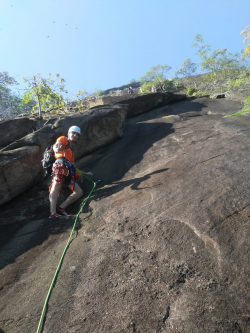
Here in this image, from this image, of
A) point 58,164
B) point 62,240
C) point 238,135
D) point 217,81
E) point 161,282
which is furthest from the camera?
point 217,81

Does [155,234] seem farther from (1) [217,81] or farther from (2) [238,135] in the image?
(1) [217,81]

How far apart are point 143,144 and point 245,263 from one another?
21.4 ft

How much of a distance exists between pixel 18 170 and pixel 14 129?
380 centimetres

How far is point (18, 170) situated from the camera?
6902 millimetres

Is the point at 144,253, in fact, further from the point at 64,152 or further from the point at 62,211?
the point at 64,152

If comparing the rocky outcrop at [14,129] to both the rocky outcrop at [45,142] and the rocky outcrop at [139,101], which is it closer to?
the rocky outcrop at [45,142]

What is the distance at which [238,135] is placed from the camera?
7699mm

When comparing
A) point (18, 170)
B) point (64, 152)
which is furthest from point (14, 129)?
point (64, 152)

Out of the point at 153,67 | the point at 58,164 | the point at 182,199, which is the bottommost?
the point at 182,199

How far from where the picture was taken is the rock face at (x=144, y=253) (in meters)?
2.75

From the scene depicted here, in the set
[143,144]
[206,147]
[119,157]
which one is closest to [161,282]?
[206,147]

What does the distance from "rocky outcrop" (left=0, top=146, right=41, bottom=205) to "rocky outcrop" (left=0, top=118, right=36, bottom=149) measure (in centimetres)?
295

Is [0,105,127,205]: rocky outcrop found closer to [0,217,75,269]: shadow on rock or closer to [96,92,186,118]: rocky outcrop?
[0,217,75,269]: shadow on rock

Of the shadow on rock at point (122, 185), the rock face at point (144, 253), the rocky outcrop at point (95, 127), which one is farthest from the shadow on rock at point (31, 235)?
the rocky outcrop at point (95, 127)
